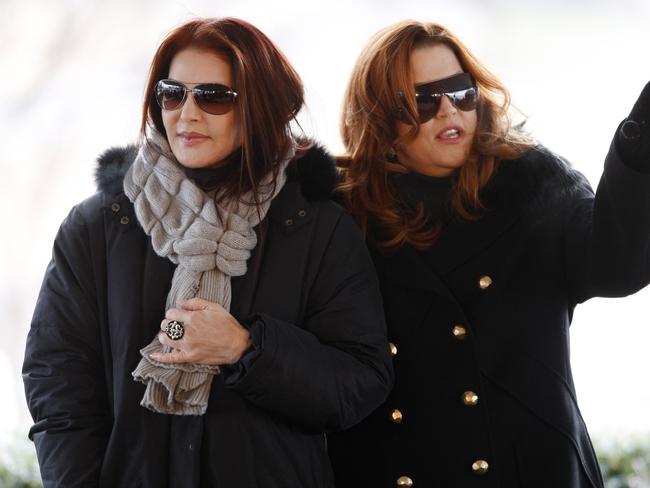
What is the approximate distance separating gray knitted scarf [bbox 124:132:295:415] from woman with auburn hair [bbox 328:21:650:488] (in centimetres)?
A: 42

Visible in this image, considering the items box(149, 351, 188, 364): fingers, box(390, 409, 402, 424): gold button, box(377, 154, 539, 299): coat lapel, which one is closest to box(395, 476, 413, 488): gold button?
box(390, 409, 402, 424): gold button

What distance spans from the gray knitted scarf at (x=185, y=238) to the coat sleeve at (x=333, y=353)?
0.14m

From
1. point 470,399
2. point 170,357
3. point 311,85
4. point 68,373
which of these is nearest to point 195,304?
point 170,357

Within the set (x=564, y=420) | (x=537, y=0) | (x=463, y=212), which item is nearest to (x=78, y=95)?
(x=537, y=0)

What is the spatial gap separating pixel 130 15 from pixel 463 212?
3522 millimetres

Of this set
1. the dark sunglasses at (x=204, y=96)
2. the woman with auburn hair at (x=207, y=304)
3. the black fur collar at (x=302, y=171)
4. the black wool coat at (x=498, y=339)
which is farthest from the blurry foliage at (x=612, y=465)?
the dark sunglasses at (x=204, y=96)

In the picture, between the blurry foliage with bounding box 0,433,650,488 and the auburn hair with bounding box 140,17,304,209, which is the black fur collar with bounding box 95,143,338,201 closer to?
the auburn hair with bounding box 140,17,304,209

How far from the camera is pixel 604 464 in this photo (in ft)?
13.3

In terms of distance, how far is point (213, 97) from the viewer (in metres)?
2.29

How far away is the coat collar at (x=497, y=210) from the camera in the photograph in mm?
2588

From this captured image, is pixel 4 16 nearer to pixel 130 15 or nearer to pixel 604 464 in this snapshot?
pixel 130 15

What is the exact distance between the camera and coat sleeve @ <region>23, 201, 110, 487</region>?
2.17m

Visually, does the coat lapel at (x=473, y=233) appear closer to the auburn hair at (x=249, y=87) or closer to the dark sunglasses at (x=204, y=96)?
the auburn hair at (x=249, y=87)

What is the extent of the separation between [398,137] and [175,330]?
2.91ft
